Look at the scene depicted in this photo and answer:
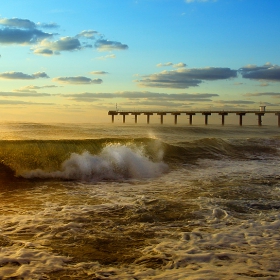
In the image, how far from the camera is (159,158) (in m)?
16.0

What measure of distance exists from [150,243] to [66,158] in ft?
29.7

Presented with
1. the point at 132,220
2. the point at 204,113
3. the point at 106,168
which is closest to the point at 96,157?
the point at 106,168

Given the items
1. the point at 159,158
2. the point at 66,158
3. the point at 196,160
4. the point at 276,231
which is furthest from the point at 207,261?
the point at 196,160

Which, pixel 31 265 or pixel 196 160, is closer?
pixel 31 265

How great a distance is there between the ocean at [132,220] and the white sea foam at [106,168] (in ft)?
0.11

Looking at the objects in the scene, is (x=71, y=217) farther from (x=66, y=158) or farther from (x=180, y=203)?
(x=66, y=158)

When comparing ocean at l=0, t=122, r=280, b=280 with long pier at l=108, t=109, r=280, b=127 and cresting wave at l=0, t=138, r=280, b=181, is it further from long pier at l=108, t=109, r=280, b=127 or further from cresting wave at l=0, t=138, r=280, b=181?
long pier at l=108, t=109, r=280, b=127

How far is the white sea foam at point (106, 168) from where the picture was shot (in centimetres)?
1209

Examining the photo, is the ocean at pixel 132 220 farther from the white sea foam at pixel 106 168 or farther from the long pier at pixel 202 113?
the long pier at pixel 202 113

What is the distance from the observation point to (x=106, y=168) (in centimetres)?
1284

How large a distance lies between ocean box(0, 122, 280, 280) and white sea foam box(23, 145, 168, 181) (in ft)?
0.11

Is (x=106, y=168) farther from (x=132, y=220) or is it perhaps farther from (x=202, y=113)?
(x=202, y=113)

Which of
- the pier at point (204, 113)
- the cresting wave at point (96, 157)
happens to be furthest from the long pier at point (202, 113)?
the cresting wave at point (96, 157)

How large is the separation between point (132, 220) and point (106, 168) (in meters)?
6.45
